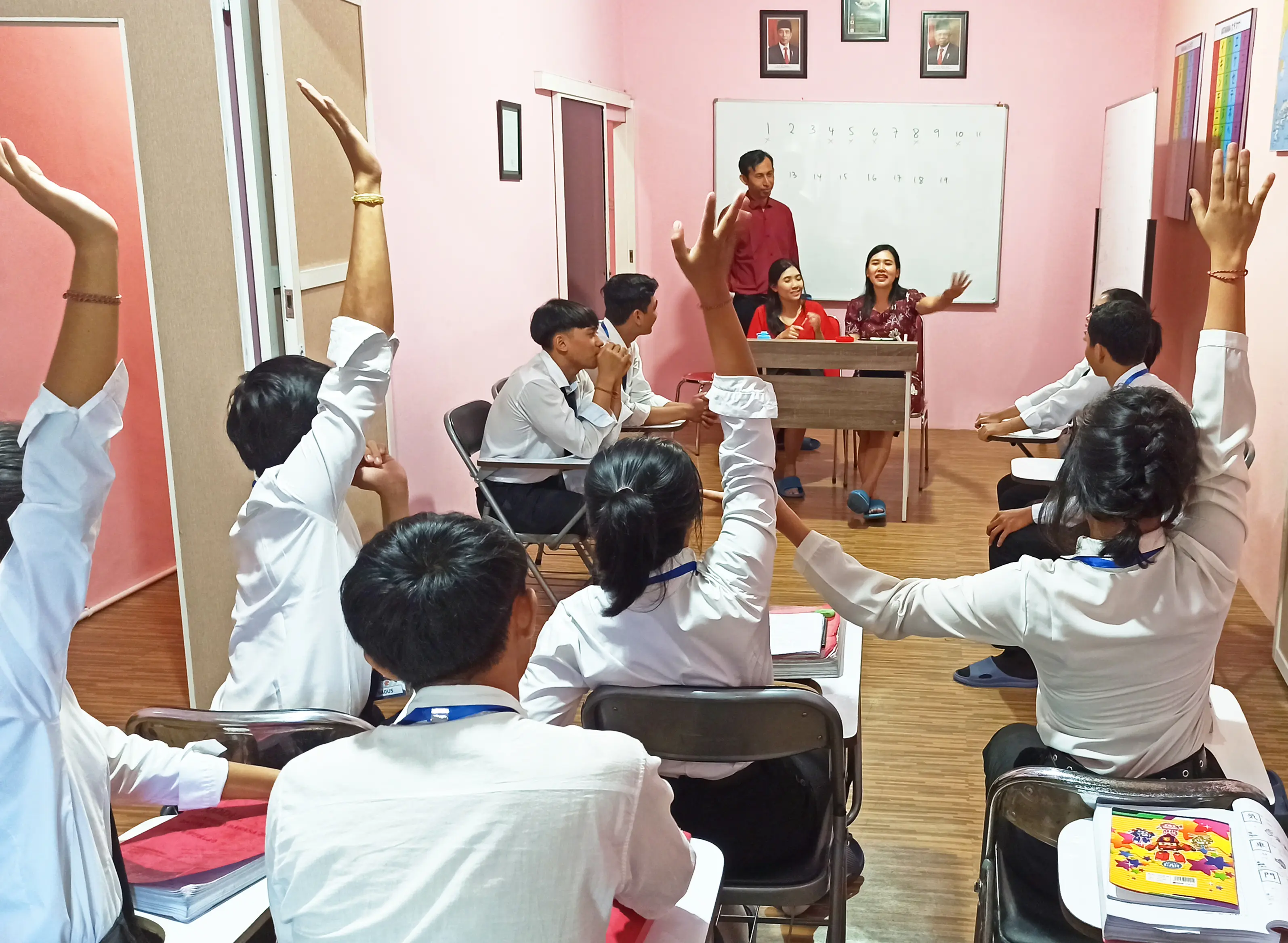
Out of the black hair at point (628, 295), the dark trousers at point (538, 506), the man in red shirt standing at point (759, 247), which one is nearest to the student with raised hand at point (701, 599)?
the dark trousers at point (538, 506)

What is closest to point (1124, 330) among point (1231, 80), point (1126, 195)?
point (1231, 80)

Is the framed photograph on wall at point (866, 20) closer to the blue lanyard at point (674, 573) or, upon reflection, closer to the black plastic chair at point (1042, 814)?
the blue lanyard at point (674, 573)

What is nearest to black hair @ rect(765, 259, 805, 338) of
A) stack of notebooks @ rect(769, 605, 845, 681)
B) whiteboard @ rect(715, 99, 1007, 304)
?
whiteboard @ rect(715, 99, 1007, 304)

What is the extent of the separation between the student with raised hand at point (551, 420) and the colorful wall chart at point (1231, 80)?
105 inches

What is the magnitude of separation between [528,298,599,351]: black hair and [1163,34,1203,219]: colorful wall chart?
10.6 ft

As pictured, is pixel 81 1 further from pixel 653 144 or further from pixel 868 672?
pixel 653 144

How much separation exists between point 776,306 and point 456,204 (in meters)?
2.05

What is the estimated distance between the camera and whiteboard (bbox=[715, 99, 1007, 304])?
6.97 m

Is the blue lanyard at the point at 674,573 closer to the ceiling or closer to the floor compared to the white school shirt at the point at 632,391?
closer to the ceiling

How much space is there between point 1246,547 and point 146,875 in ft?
13.7

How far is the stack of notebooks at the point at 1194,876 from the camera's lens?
1181mm

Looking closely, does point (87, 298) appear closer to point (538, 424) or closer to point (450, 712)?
point (450, 712)

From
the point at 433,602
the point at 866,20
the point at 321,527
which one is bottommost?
the point at 321,527

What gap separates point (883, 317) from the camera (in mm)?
5812
